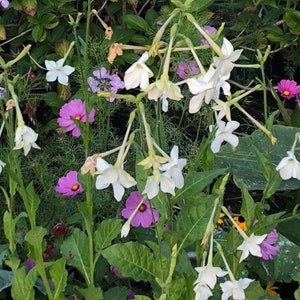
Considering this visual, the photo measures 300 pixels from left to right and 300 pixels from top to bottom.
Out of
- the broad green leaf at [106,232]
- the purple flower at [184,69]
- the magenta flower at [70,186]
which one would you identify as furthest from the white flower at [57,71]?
the purple flower at [184,69]

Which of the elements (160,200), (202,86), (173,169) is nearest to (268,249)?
(160,200)

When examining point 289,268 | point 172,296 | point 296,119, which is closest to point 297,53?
point 296,119

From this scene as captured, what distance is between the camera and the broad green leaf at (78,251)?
1469 mm

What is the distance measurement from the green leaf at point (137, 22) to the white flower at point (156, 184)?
143 centimetres

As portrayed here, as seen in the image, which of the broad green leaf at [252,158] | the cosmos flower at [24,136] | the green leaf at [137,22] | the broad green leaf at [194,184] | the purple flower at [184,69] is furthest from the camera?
the green leaf at [137,22]

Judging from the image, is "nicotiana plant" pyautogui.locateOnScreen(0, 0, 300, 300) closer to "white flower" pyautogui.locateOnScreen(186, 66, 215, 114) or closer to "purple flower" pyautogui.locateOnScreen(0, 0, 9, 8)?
"white flower" pyautogui.locateOnScreen(186, 66, 215, 114)

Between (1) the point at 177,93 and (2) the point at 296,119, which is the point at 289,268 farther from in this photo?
(1) the point at 177,93

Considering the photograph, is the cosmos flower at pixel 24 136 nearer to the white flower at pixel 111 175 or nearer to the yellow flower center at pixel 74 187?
the white flower at pixel 111 175

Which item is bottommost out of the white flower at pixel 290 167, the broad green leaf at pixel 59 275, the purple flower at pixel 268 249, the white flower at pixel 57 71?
the purple flower at pixel 268 249

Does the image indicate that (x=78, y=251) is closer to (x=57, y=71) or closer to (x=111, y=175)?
(x=57, y=71)

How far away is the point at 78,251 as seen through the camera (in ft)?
4.86

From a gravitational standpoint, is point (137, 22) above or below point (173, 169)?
below

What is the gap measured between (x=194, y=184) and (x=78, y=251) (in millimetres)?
323

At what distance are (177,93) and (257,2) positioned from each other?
175cm
